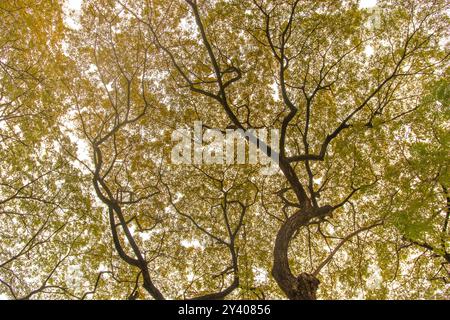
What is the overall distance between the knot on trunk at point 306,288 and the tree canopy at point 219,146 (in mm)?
648

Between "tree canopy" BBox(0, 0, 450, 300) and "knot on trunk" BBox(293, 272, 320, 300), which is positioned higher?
"tree canopy" BBox(0, 0, 450, 300)

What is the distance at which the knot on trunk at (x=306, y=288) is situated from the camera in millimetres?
7355

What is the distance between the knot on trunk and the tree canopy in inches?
25.5

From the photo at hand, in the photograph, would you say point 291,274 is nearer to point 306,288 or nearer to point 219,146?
point 306,288

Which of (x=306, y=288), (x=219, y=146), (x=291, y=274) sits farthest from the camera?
(x=219, y=146)

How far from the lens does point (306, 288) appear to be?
7.46m

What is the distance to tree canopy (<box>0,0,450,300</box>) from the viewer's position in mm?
9523

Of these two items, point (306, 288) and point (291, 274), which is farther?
point (291, 274)

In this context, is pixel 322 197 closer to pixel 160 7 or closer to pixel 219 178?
pixel 219 178

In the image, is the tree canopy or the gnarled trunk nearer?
the gnarled trunk

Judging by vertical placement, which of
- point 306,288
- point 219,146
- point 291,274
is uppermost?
point 219,146

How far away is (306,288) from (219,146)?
19.5ft

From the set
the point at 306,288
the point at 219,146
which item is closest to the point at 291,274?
the point at 306,288

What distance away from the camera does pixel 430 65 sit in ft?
32.6
